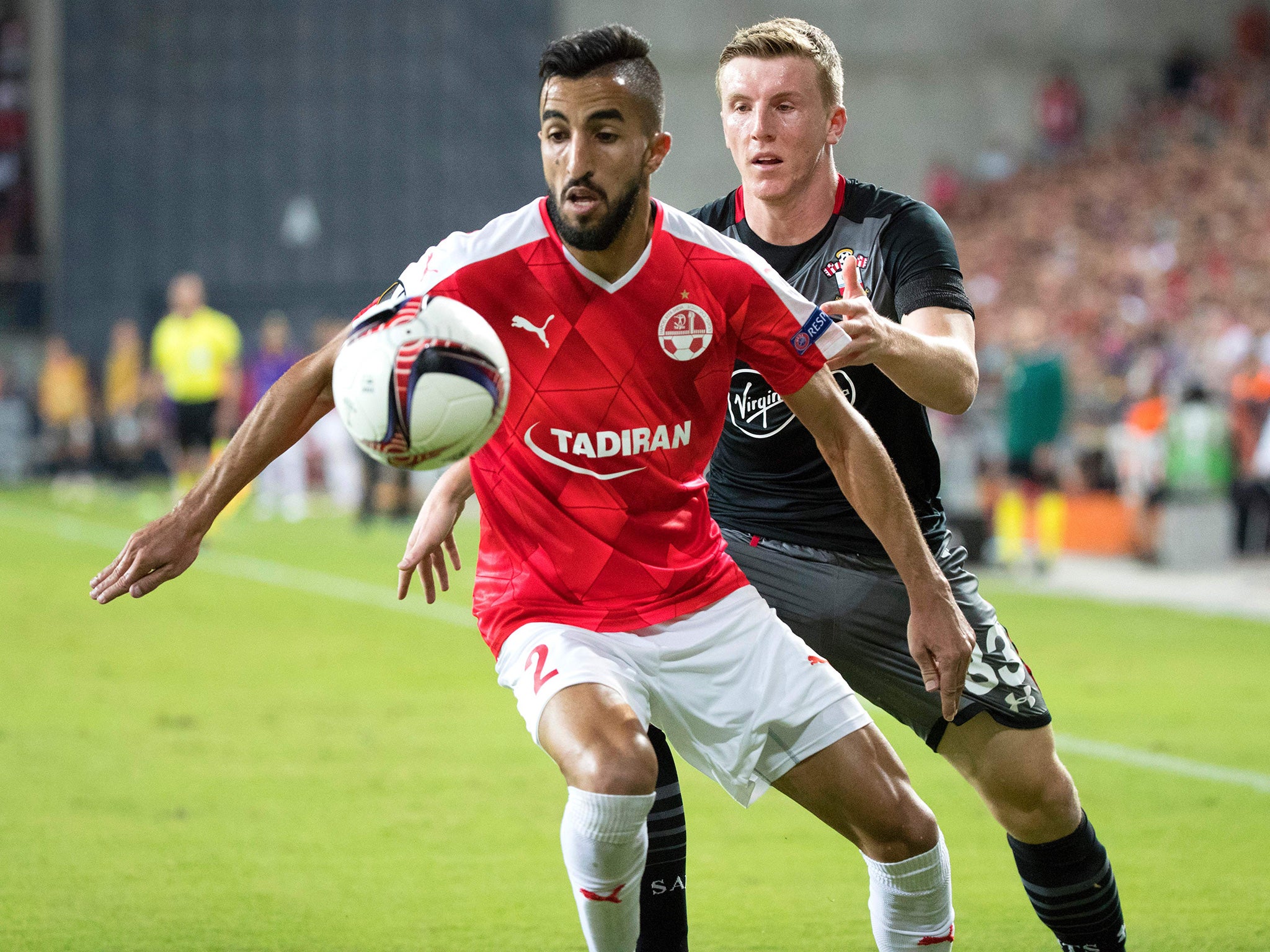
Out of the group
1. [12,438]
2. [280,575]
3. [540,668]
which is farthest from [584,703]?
[12,438]

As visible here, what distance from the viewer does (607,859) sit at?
10.0 ft

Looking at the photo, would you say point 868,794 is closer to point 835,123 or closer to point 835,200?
point 835,200

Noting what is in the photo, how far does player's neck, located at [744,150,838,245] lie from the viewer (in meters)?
3.97

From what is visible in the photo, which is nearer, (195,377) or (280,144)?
(195,377)

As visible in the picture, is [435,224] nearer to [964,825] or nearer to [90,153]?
[90,153]

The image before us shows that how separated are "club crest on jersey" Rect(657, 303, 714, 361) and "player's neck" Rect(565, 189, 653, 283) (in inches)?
5.2

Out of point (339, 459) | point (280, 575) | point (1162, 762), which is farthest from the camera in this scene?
point (339, 459)

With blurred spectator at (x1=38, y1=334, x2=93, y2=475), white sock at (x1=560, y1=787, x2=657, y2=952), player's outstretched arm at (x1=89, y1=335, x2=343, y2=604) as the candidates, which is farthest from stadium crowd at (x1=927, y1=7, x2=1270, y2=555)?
blurred spectator at (x1=38, y1=334, x2=93, y2=475)

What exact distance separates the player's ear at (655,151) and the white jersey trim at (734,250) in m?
0.09

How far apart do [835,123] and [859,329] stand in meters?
0.99

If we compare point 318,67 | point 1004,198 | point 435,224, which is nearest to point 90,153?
point 318,67

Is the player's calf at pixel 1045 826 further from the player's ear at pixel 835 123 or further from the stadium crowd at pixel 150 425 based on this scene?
the stadium crowd at pixel 150 425

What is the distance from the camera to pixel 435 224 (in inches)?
1006

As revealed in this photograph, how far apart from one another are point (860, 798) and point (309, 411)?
4.32ft
